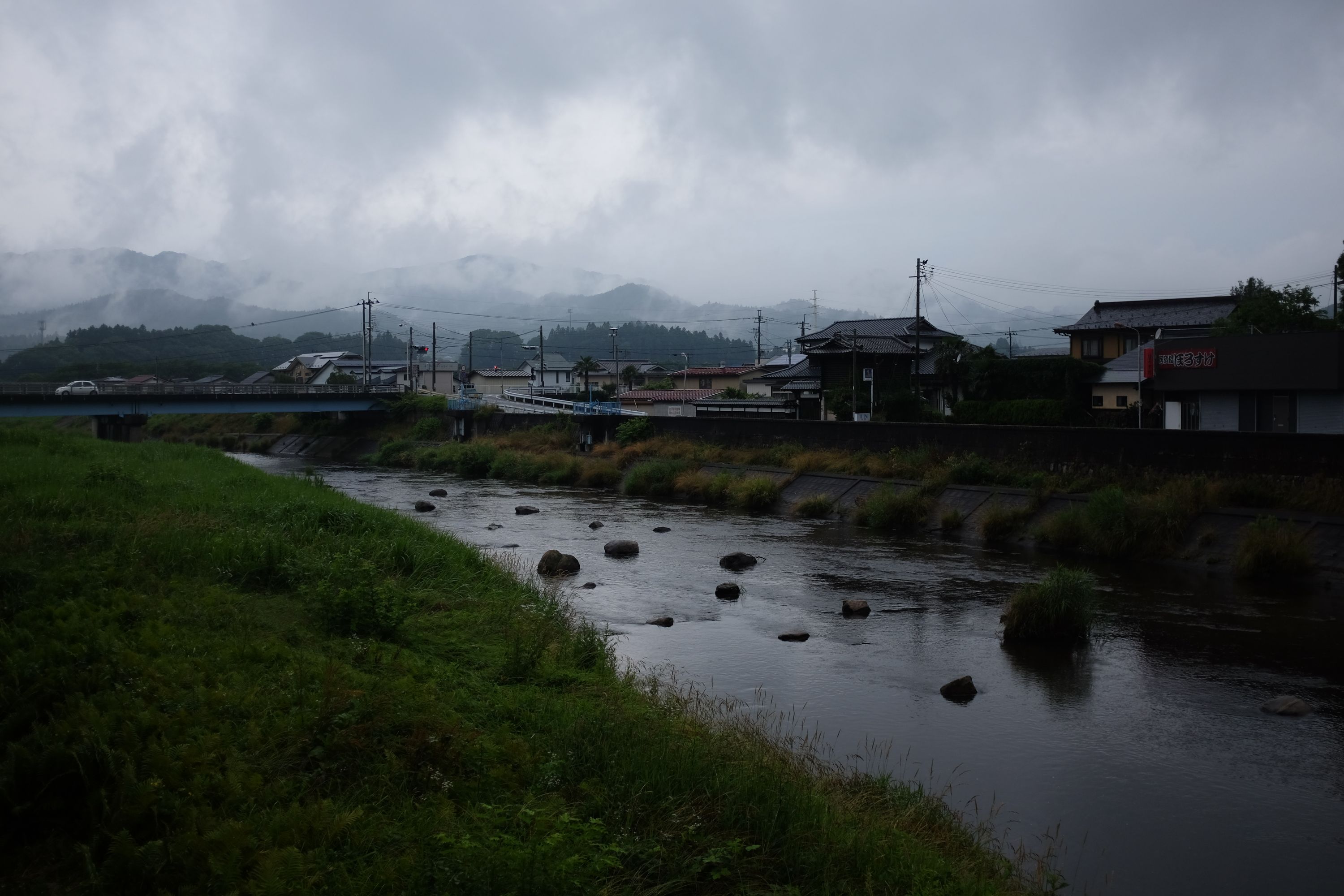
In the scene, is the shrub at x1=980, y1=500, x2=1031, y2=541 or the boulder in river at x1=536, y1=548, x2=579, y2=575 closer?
the boulder in river at x1=536, y1=548, x2=579, y2=575

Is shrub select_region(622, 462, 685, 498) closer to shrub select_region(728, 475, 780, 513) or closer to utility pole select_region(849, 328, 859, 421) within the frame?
shrub select_region(728, 475, 780, 513)

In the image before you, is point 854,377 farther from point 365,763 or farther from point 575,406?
point 365,763

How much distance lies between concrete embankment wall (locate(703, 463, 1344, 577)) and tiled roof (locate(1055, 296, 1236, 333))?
21.0 metres

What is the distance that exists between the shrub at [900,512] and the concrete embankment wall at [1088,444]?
2.82m

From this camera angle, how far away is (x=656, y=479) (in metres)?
36.0

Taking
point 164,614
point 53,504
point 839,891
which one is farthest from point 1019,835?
point 53,504

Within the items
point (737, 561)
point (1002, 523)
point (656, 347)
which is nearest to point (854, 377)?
point (1002, 523)

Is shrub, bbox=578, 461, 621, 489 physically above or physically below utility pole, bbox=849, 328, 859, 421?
below

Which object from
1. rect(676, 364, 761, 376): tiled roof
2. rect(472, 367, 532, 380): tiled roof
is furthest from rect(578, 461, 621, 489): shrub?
rect(472, 367, 532, 380): tiled roof

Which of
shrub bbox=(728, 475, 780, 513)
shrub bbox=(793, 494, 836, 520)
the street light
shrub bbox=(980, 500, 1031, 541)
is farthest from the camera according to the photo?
the street light

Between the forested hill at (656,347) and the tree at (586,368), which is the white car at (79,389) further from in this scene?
the forested hill at (656,347)

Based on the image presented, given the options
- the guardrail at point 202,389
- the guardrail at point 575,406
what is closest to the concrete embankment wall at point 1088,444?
the guardrail at point 575,406

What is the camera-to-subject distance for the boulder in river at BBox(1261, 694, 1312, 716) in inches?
458

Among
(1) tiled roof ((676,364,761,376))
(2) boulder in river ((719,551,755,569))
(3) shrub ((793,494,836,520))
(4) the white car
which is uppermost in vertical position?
(1) tiled roof ((676,364,761,376))
